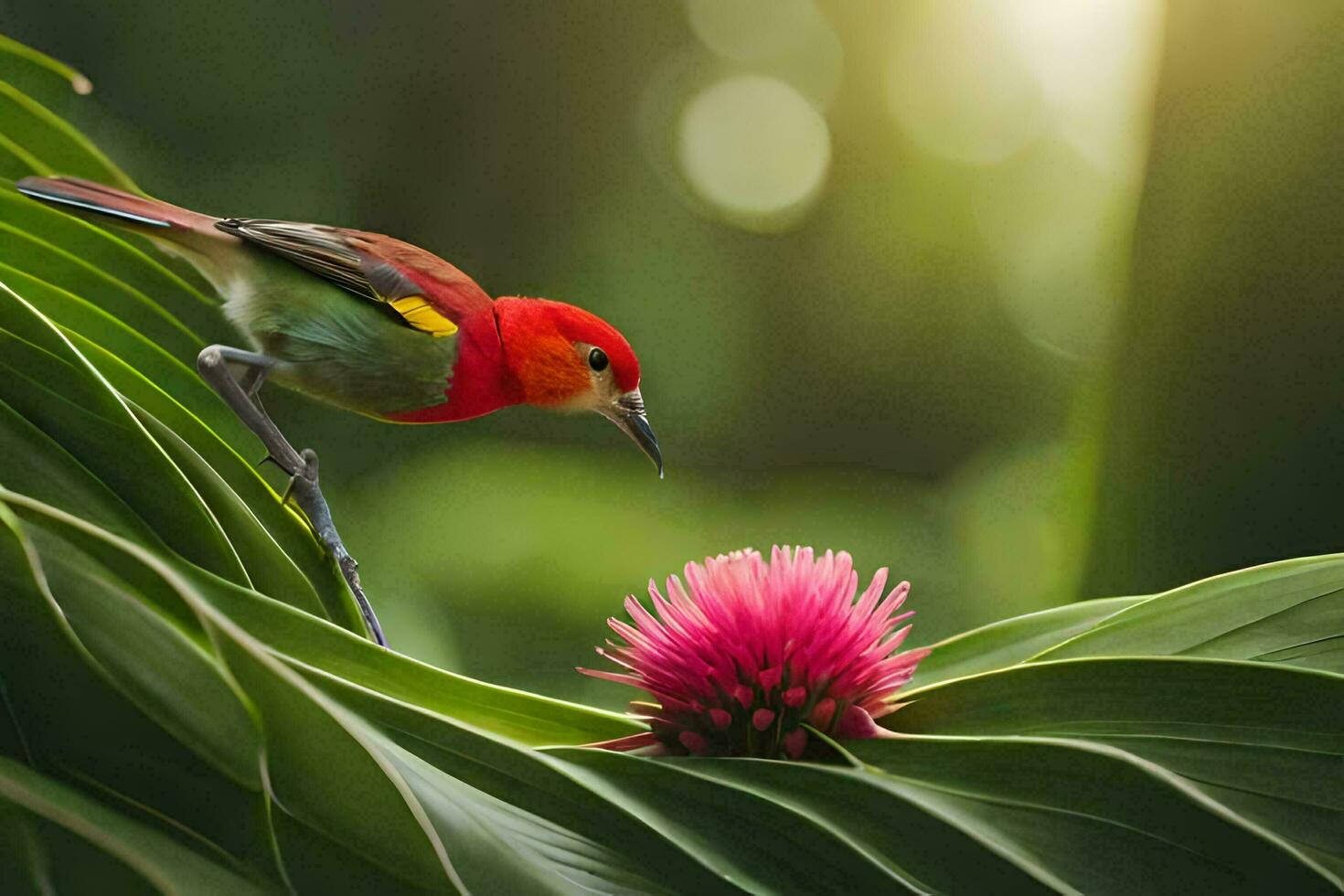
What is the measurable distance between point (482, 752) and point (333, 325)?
0.22 meters

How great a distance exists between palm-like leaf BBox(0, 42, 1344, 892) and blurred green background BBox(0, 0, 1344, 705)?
1.40 ft

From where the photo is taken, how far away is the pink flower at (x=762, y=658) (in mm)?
353

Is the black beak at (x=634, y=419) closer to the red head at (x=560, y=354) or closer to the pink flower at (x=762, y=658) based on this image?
the red head at (x=560, y=354)

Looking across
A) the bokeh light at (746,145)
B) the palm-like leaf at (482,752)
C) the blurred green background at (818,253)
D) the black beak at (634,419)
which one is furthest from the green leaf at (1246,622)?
the bokeh light at (746,145)

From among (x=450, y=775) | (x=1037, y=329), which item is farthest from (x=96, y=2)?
(x=1037, y=329)

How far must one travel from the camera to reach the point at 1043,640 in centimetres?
43

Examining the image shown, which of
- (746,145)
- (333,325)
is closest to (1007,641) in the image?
(333,325)

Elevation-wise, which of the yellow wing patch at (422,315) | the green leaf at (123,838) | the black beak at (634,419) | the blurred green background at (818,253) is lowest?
the green leaf at (123,838)

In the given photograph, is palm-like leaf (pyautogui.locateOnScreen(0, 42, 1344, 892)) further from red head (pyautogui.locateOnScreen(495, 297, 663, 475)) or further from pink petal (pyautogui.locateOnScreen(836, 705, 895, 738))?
red head (pyautogui.locateOnScreen(495, 297, 663, 475))

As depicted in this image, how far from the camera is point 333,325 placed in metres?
0.46

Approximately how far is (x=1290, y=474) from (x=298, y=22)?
32.5 inches

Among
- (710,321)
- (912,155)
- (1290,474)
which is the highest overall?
(912,155)

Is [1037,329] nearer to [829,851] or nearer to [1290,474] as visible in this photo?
[1290,474]

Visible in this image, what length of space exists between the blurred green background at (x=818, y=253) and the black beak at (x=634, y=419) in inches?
12.3
